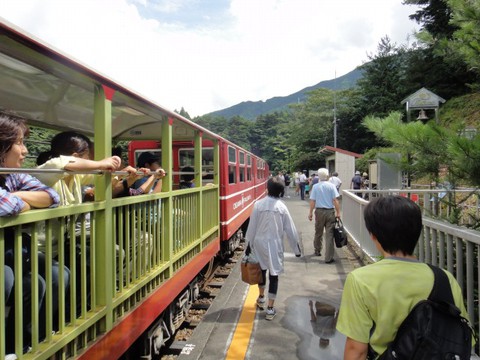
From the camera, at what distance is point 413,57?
85.7 feet

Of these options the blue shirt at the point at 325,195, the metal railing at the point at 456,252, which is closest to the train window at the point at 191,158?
the blue shirt at the point at 325,195

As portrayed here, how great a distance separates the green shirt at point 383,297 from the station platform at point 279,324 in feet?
6.49

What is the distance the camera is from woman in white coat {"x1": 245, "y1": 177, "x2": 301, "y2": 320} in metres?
4.22

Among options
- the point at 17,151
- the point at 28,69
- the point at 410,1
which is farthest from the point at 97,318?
the point at 410,1

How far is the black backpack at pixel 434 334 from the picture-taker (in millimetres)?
1376

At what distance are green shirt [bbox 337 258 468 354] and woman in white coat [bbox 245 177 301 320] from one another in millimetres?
2639

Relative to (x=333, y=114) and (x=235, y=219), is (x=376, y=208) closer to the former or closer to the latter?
(x=235, y=219)

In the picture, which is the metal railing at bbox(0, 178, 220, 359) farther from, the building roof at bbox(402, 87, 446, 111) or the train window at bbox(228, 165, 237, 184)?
the building roof at bbox(402, 87, 446, 111)

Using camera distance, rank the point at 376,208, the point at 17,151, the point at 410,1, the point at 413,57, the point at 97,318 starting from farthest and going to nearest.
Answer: the point at 413,57
the point at 410,1
the point at 97,318
the point at 17,151
the point at 376,208

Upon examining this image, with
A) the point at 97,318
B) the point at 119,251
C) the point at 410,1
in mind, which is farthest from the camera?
the point at 410,1

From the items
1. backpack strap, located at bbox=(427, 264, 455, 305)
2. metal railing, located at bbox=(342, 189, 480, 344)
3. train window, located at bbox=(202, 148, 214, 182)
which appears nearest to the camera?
backpack strap, located at bbox=(427, 264, 455, 305)

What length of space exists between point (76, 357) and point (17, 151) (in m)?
1.14

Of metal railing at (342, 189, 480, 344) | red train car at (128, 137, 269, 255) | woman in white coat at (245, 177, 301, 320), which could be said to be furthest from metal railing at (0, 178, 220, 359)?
red train car at (128, 137, 269, 255)

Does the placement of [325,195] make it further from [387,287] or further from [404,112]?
[387,287]
